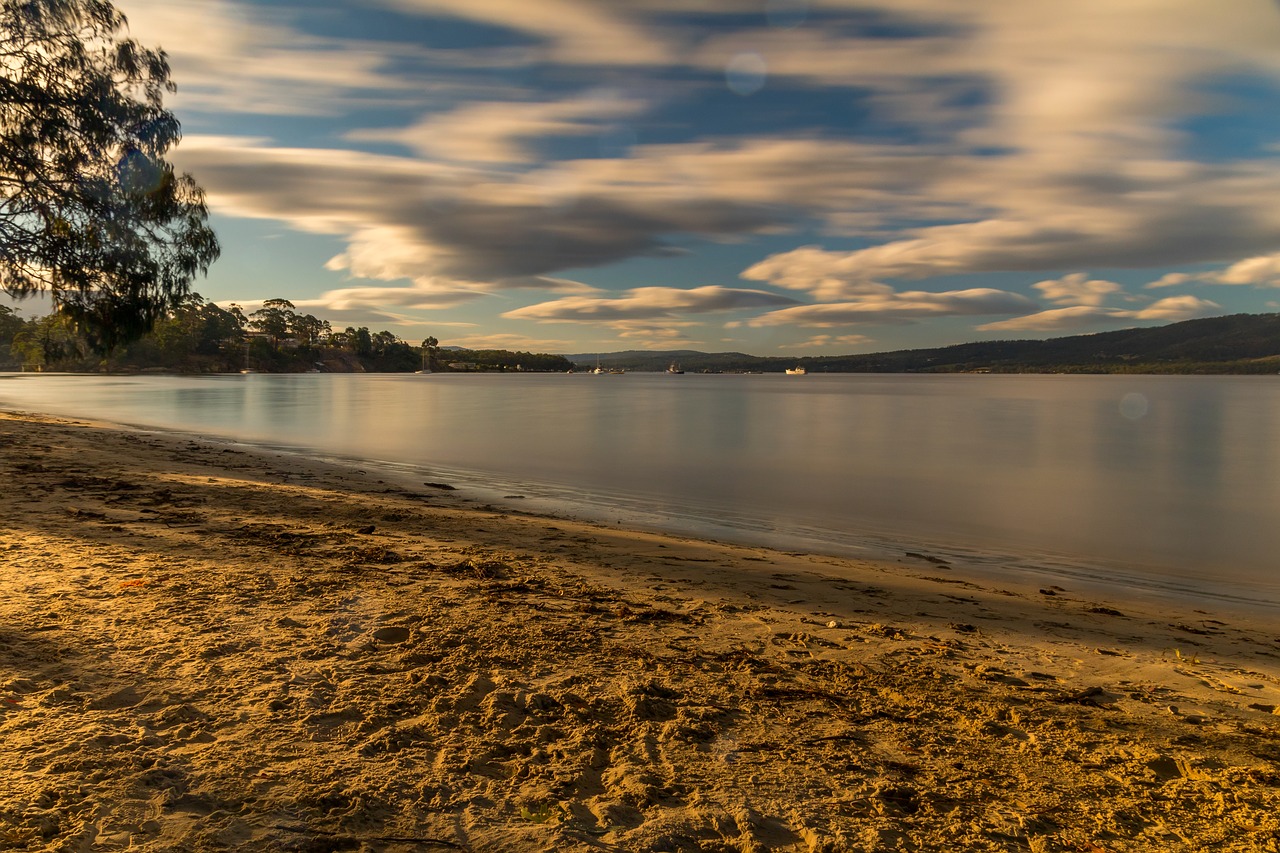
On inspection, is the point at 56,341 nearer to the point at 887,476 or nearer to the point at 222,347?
the point at 887,476

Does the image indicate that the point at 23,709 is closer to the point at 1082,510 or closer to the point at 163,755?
the point at 163,755

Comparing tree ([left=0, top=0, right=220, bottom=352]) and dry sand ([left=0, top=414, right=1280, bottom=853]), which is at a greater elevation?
tree ([left=0, top=0, right=220, bottom=352])

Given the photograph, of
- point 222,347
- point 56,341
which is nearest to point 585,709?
point 56,341

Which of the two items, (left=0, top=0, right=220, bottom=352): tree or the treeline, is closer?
(left=0, top=0, right=220, bottom=352): tree

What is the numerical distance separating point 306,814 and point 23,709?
184 centimetres

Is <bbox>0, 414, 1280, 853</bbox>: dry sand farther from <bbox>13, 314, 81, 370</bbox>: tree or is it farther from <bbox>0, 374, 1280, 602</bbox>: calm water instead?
<bbox>13, 314, 81, 370</bbox>: tree

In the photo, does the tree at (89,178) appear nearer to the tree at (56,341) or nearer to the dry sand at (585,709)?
the tree at (56,341)

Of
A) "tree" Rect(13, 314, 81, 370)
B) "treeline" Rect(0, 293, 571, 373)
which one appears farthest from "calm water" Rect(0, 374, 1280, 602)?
"treeline" Rect(0, 293, 571, 373)

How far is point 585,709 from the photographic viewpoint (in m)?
4.00

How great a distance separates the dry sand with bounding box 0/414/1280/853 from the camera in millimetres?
2939

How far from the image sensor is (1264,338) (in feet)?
617

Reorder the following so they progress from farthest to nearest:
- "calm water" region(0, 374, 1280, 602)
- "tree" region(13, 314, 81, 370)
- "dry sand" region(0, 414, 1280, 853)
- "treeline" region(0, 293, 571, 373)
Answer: "treeline" region(0, 293, 571, 373) → "tree" region(13, 314, 81, 370) → "calm water" region(0, 374, 1280, 602) → "dry sand" region(0, 414, 1280, 853)

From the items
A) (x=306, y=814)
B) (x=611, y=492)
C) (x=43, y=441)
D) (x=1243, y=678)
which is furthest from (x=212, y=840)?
(x=43, y=441)

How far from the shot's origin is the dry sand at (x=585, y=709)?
294 centimetres
